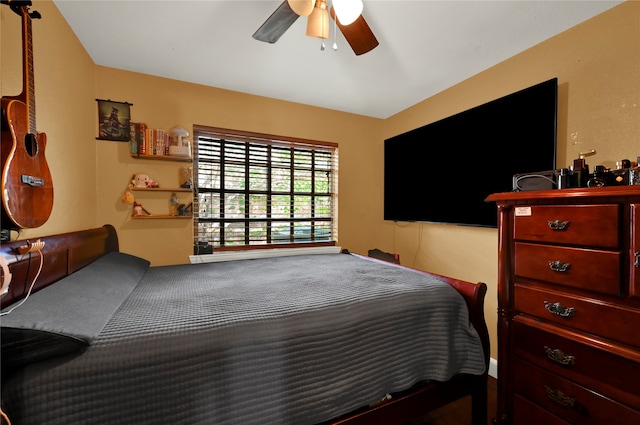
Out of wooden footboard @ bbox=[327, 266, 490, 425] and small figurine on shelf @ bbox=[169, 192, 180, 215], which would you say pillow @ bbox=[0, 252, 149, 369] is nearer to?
wooden footboard @ bbox=[327, 266, 490, 425]

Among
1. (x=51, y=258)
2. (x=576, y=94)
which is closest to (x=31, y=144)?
(x=51, y=258)

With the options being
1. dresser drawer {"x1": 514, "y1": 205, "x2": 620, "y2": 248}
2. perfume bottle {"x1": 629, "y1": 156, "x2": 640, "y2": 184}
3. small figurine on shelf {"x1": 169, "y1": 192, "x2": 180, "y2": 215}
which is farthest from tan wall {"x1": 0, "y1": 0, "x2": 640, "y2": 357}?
dresser drawer {"x1": 514, "y1": 205, "x2": 620, "y2": 248}

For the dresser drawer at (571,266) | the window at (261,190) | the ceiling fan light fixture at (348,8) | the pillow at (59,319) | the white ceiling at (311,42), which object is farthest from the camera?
the window at (261,190)

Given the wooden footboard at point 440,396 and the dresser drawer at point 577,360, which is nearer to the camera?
the dresser drawer at point 577,360

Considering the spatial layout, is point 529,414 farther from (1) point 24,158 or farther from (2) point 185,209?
(2) point 185,209

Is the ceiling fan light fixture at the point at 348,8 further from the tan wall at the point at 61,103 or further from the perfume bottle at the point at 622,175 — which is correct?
the tan wall at the point at 61,103

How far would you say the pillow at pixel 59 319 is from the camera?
712 mm

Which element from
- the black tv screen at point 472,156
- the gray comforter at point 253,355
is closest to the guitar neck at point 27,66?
the gray comforter at point 253,355

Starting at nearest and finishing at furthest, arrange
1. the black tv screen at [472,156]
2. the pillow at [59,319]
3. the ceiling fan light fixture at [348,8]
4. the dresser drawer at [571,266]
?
the pillow at [59,319], the dresser drawer at [571,266], the ceiling fan light fixture at [348,8], the black tv screen at [472,156]

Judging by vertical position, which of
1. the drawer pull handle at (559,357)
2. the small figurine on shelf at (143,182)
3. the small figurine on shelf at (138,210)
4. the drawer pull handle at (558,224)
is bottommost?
the drawer pull handle at (559,357)

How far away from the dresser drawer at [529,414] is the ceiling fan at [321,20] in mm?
2120

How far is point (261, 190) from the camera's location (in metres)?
2.99

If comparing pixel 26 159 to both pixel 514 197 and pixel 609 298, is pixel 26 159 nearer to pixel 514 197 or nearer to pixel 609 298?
pixel 514 197

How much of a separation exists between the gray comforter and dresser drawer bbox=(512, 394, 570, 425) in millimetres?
224
